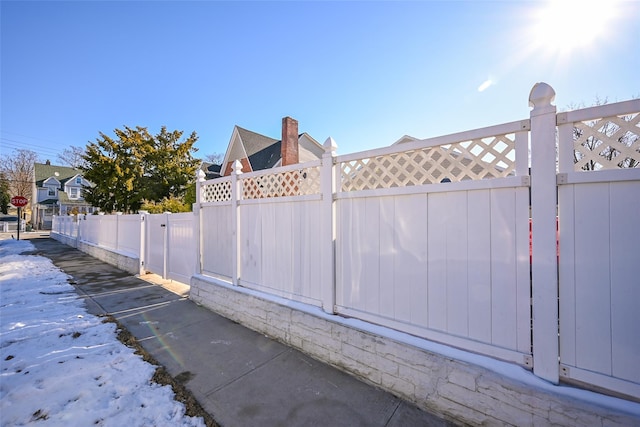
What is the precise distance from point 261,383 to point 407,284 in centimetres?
174

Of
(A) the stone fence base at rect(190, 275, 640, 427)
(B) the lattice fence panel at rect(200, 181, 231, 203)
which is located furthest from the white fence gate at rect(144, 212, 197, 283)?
(A) the stone fence base at rect(190, 275, 640, 427)

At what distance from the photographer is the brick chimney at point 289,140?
44.4 ft

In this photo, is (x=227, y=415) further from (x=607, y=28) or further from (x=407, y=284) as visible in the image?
(x=607, y=28)

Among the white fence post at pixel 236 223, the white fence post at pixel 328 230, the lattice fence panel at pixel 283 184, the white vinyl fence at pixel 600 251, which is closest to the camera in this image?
the white vinyl fence at pixel 600 251

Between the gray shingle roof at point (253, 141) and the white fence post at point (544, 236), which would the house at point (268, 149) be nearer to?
the gray shingle roof at point (253, 141)

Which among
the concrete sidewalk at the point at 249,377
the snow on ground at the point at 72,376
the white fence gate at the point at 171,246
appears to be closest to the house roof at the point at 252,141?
the white fence gate at the point at 171,246

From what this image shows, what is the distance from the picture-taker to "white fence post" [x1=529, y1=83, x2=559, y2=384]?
172 cm

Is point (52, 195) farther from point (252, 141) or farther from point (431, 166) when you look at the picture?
point (431, 166)

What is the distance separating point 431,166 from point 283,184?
2.13 m

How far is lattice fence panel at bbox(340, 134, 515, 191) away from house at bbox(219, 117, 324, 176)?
438 inches

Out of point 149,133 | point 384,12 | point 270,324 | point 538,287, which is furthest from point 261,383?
point 149,133

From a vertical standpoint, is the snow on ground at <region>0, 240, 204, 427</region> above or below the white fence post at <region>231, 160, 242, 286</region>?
below

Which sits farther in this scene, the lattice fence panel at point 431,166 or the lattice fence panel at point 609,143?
the lattice fence panel at point 431,166

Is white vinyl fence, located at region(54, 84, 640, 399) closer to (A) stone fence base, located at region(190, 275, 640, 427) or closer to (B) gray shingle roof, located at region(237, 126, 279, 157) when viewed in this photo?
(A) stone fence base, located at region(190, 275, 640, 427)
